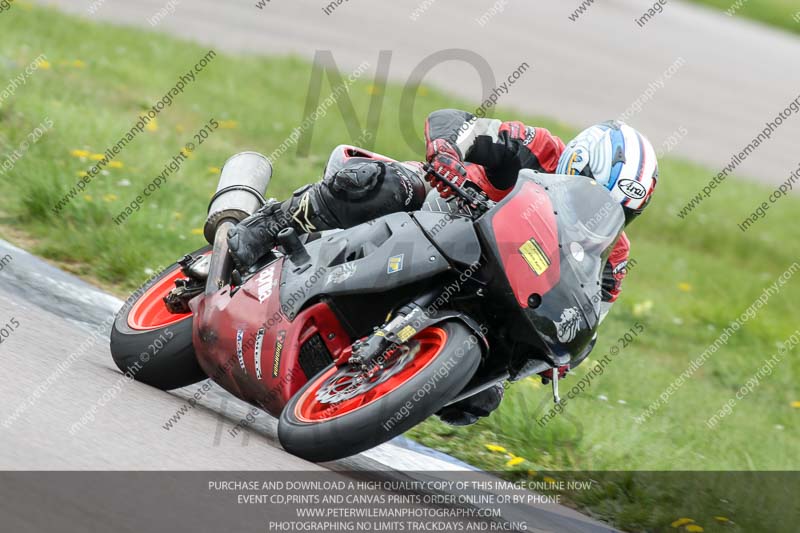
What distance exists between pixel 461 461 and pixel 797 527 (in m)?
1.52

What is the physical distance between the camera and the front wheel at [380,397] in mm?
4023

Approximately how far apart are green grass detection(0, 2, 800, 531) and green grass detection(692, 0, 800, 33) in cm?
1057

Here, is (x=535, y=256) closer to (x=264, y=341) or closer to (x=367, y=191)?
(x=367, y=191)

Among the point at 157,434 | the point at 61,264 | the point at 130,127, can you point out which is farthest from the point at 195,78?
the point at 157,434

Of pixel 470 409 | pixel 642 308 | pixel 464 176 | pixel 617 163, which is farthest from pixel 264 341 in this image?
pixel 642 308

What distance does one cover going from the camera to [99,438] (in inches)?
162

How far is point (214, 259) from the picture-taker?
5223mm

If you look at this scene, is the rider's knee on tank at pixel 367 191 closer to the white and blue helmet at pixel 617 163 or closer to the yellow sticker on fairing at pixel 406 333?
the white and blue helmet at pixel 617 163

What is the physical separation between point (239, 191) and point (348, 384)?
153 cm

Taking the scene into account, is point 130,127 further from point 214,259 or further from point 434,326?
point 434,326

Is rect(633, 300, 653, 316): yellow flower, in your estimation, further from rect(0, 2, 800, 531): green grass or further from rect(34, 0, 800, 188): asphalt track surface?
rect(34, 0, 800, 188): asphalt track surface

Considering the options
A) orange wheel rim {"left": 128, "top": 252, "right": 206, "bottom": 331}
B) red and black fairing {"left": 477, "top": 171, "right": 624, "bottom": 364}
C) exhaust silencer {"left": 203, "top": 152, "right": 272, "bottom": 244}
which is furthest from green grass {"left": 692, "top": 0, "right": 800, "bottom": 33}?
red and black fairing {"left": 477, "top": 171, "right": 624, "bottom": 364}

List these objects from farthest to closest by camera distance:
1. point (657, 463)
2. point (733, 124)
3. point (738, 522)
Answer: point (733, 124) → point (657, 463) → point (738, 522)

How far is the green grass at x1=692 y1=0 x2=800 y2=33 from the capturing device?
2466 centimetres
